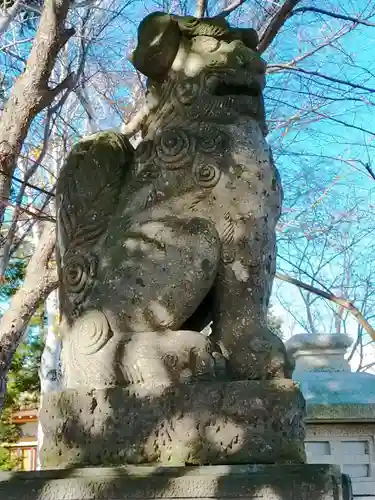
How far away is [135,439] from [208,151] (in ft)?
3.32

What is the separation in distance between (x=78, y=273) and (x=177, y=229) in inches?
14.8

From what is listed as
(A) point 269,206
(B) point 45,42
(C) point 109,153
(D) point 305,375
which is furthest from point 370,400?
(B) point 45,42

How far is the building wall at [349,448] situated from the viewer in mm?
4590

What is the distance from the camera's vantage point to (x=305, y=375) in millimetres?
4930

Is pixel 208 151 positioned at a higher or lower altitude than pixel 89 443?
higher

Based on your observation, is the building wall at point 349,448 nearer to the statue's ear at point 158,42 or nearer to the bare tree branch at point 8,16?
the statue's ear at point 158,42

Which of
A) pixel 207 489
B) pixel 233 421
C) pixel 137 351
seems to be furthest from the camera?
pixel 137 351

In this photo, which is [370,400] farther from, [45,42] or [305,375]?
[45,42]

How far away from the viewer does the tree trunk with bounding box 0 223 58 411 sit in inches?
181

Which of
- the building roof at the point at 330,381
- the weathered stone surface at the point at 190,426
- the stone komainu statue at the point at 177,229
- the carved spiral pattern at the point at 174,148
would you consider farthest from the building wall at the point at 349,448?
Answer: the carved spiral pattern at the point at 174,148

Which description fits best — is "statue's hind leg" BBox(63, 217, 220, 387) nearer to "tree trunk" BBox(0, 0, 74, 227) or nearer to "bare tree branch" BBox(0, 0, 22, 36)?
"tree trunk" BBox(0, 0, 74, 227)

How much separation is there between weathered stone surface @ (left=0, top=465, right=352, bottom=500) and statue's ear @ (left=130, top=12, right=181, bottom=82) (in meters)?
1.51

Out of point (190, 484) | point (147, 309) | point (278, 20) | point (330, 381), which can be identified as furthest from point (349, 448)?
point (278, 20)

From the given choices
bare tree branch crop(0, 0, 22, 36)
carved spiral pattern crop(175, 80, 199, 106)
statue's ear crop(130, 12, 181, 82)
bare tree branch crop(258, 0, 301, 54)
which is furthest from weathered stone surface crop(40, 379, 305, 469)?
bare tree branch crop(0, 0, 22, 36)
